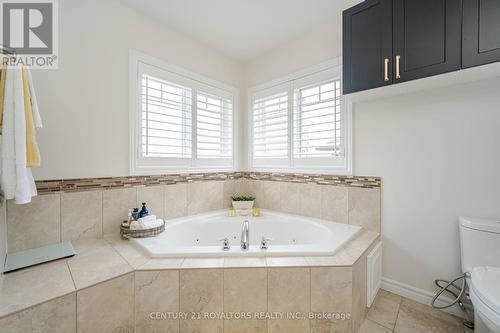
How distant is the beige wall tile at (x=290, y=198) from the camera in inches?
95.3

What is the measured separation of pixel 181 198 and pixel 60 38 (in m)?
1.63

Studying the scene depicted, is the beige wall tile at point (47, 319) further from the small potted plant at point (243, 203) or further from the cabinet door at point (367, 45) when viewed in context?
the cabinet door at point (367, 45)

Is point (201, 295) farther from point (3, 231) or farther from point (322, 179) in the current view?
point (322, 179)

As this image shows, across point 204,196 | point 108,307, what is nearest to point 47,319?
point 108,307

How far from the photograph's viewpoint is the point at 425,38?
4.55ft

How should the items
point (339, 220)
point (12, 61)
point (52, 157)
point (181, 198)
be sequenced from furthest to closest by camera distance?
1. point (181, 198)
2. point (339, 220)
3. point (52, 157)
4. point (12, 61)

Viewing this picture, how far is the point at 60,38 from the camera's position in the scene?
1.57m

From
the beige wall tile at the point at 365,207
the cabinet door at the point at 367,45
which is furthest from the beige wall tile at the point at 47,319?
the cabinet door at the point at 367,45

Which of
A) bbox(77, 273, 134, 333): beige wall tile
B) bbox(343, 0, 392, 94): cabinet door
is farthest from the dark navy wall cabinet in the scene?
bbox(77, 273, 134, 333): beige wall tile

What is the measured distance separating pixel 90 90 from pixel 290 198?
217cm

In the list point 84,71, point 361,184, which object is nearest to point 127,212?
point 84,71

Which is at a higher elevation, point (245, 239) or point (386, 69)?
point (386, 69)

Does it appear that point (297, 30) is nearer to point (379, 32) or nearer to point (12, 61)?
point (379, 32)

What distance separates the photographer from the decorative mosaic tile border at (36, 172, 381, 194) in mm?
1578
